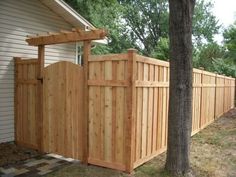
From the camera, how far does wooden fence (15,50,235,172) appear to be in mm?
5539

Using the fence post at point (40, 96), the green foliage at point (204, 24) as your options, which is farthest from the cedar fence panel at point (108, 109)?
the green foliage at point (204, 24)

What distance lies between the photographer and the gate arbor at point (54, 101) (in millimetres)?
6090

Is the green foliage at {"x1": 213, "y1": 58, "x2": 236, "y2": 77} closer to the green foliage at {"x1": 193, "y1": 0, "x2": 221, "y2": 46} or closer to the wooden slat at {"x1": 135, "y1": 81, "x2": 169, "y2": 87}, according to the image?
the green foliage at {"x1": 193, "y1": 0, "x2": 221, "y2": 46}

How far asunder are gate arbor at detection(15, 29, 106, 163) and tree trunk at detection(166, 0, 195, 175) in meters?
1.29

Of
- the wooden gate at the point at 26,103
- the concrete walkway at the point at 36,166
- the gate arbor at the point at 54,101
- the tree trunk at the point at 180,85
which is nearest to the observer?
the tree trunk at the point at 180,85

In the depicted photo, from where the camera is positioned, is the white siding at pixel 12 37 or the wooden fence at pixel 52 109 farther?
the white siding at pixel 12 37

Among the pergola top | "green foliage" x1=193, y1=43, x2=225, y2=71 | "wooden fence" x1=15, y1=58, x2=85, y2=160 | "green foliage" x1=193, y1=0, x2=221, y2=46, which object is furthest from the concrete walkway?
"green foliage" x1=193, y1=0, x2=221, y2=46

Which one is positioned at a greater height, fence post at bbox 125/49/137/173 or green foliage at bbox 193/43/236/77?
green foliage at bbox 193/43/236/77

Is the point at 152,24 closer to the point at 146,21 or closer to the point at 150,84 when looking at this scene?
the point at 146,21

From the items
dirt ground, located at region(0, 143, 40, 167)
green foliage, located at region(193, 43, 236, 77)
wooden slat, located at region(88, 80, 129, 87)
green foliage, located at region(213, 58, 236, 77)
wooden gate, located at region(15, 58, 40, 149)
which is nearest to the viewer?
wooden slat, located at region(88, 80, 129, 87)

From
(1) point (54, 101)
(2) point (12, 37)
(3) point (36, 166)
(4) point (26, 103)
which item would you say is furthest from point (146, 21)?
(3) point (36, 166)

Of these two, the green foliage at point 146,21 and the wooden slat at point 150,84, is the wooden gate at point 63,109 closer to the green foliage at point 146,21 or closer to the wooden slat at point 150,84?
the wooden slat at point 150,84

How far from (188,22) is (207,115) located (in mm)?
6404

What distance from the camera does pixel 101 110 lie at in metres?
5.85
